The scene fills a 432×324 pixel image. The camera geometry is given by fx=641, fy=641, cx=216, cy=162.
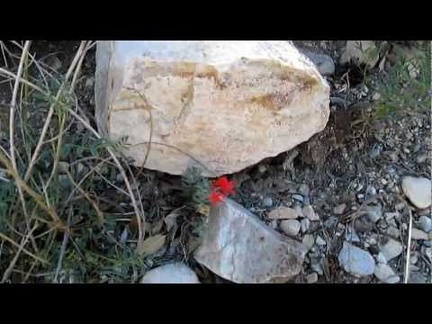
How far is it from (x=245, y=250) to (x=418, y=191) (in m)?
0.38

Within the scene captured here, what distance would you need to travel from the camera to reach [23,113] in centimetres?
122

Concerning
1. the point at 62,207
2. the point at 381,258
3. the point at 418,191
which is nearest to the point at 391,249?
the point at 381,258

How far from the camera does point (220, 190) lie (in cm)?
123

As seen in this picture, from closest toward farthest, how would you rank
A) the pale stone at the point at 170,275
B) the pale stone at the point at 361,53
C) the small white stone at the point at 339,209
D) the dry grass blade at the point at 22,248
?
the dry grass blade at the point at 22,248 < the pale stone at the point at 170,275 < the small white stone at the point at 339,209 < the pale stone at the point at 361,53

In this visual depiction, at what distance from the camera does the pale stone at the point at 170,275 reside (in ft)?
3.88

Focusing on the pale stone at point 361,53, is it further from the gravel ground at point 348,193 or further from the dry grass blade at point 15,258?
the dry grass blade at point 15,258

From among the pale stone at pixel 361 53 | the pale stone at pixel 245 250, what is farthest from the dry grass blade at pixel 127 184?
the pale stone at pixel 361 53

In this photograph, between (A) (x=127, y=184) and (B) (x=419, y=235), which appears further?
(B) (x=419, y=235)

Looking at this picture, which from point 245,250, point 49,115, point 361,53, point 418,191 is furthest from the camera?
point 361,53

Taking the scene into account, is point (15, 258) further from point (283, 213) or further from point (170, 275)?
point (283, 213)

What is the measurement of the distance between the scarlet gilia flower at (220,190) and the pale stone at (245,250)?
0.02 m

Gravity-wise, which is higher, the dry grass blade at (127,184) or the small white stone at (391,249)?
the dry grass blade at (127,184)

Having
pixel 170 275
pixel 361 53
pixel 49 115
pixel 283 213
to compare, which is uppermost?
pixel 361 53

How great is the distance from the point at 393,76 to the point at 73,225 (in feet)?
2.30
